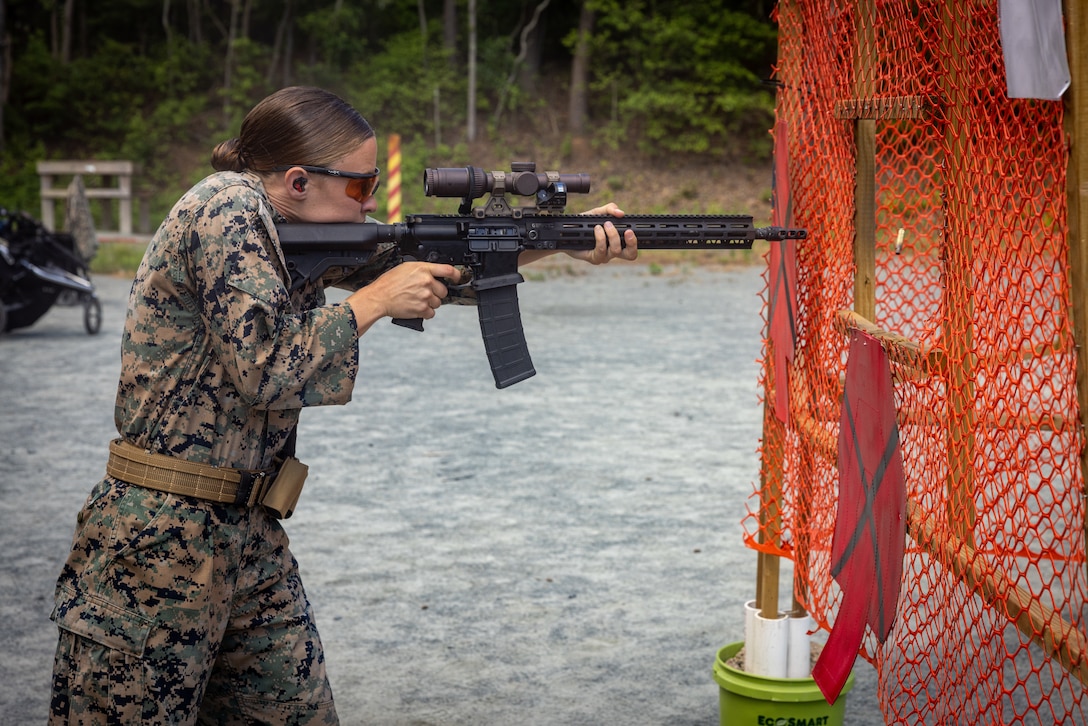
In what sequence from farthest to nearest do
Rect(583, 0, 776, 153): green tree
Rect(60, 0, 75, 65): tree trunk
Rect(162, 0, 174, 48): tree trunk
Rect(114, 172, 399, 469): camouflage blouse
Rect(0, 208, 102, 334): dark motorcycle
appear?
1. Rect(60, 0, 75, 65): tree trunk
2. Rect(162, 0, 174, 48): tree trunk
3. Rect(583, 0, 776, 153): green tree
4. Rect(0, 208, 102, 334): dark motorcycle
5. Rect(114, 172, 399, 469): camouflage blouse

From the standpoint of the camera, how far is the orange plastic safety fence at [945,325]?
233 centimetres

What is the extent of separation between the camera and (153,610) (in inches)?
107

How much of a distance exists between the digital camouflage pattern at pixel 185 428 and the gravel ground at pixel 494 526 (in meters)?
1.39

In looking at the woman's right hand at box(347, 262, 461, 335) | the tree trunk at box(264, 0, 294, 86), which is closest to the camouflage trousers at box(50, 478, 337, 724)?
the woman's right hand at box(347, 262, 461, 335)

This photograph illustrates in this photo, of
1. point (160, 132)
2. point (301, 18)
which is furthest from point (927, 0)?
point (301, 18)

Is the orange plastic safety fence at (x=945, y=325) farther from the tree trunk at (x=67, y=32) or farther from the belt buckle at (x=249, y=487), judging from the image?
the tree trunk at (x=67, y=32)

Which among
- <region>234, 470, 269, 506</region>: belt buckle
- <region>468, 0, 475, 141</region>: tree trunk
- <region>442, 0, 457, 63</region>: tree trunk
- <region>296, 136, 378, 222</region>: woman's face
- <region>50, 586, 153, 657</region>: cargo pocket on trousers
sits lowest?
<region>50, 586, 153, 657</region>: cargo pocket on trousers

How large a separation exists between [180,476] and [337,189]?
78 centimetres

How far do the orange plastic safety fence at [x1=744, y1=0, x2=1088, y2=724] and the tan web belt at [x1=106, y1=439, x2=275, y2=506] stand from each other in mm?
1562

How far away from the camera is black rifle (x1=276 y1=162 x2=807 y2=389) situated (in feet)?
9.71

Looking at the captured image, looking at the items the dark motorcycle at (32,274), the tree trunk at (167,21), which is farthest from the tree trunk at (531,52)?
the dark motorcycle at (32,274)

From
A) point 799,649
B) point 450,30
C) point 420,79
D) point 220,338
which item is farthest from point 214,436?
point 450,30

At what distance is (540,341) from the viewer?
11531 millimetres

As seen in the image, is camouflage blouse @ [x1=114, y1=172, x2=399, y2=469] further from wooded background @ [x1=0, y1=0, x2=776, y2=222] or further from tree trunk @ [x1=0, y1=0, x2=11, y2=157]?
tree trunk @ [x1=0, y1=0, x2=11, y2=157]
